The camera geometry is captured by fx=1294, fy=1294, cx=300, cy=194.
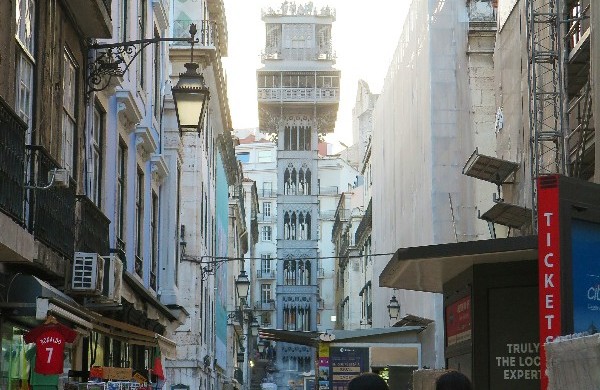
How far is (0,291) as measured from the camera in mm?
11398

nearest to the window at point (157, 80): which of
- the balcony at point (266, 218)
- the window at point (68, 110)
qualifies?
the window at point (68, 110)

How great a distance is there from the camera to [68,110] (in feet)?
50.4

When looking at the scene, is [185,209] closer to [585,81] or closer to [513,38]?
[513,38]

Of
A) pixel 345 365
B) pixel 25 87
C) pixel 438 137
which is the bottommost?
pixel 345 365

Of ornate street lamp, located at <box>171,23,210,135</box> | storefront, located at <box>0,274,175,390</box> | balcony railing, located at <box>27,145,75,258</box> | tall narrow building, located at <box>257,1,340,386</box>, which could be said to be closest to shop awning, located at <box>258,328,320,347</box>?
storefront, located at <box>0,274,175,390</box>

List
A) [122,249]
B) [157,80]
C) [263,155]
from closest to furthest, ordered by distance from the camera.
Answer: [122,249] < [157,80] < [263,155]

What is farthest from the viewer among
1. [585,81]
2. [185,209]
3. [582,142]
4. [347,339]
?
[185,209]

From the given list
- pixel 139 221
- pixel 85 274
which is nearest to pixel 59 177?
pixel 85 274

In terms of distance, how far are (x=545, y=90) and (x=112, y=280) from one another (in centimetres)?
1001

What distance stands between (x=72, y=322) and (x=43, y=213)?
1103 mm

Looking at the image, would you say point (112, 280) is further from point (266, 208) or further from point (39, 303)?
point (266, 208)

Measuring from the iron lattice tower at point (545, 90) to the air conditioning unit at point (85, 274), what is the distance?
342 inches

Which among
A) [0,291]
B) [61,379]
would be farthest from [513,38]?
[0,291]

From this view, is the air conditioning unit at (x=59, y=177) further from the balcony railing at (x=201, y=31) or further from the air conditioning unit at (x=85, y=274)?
the balcony railing at (x=201, y=31)
